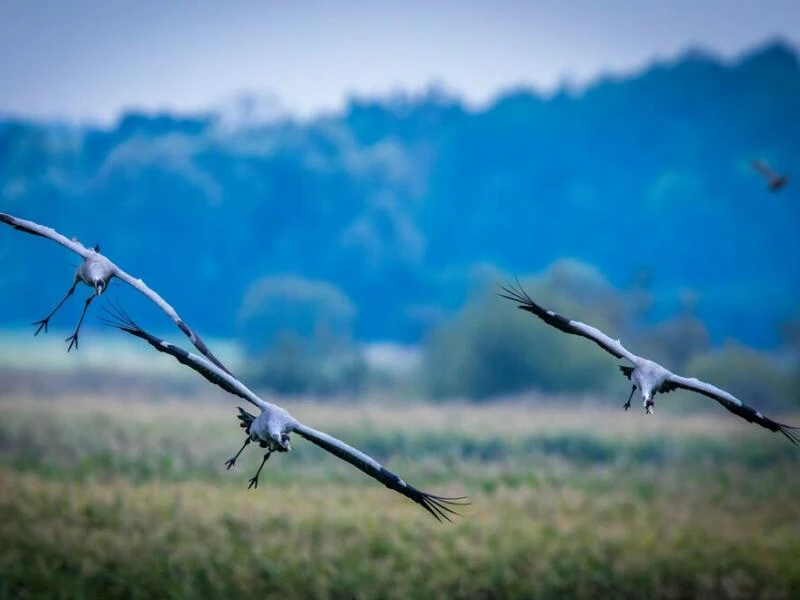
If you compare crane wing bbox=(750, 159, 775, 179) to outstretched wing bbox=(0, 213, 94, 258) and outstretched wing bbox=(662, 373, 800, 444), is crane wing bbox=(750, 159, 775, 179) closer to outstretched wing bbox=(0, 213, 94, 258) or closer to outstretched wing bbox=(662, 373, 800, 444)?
outstretched wing bbox=(662, 373, 800, 444)

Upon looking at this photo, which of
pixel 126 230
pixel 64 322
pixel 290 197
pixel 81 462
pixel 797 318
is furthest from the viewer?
pixel 290 197

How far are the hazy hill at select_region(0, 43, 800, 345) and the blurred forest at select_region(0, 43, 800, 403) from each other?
108mm

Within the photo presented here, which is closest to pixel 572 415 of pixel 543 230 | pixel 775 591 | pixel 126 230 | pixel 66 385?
pixel 66 385

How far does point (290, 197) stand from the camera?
58250 mm

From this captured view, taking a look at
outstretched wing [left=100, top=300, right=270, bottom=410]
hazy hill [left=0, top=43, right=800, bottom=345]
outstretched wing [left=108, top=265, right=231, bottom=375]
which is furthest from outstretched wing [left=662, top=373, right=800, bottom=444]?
hazy hill [left=0, top=43, right=800, bottom=345]

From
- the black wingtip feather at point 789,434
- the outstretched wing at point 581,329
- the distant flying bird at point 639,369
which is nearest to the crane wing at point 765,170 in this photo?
the black wingtip feather at point 789,434

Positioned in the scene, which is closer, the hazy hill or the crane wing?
the crane wing

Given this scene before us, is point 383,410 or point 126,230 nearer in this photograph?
point 383,410

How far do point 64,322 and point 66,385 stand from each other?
46.4 feet

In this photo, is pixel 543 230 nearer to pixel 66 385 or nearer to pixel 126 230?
pixel 126 230

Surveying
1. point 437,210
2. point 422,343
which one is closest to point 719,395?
point 422,343

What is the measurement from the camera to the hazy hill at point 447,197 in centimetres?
5003

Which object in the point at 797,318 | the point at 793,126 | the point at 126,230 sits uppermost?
the point at 793,126

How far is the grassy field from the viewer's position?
13.4 metres
